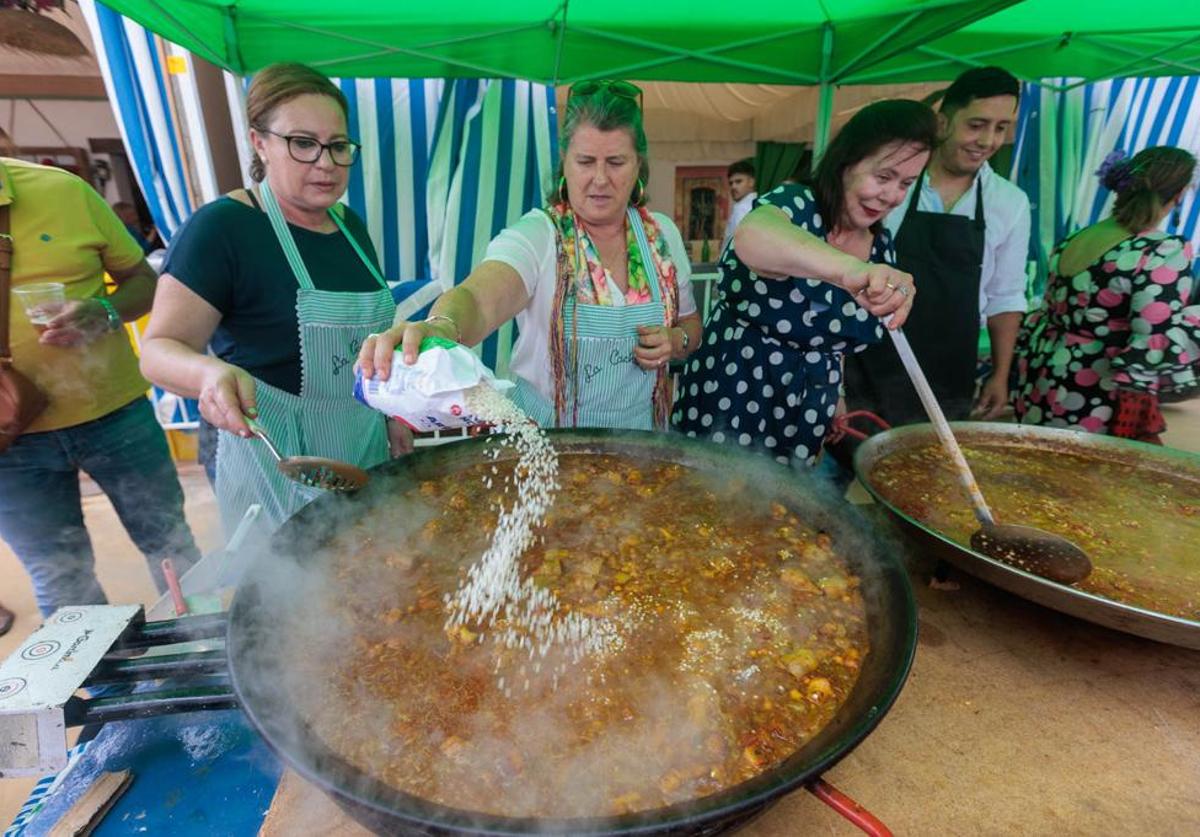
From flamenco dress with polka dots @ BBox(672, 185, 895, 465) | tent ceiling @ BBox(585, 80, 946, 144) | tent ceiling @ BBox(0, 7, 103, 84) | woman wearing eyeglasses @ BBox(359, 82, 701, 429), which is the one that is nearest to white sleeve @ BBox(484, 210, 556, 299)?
woman wearing eyeglasses @ BBox(359, 82, 701, 429)

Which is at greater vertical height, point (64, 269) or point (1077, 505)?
point (64, 269)

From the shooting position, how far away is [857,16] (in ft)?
12.0

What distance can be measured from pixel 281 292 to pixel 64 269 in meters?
0.92

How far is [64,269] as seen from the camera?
6.99ft

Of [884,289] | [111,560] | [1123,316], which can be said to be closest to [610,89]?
[884,289]

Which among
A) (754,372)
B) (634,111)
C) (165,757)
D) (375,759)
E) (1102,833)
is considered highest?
(634,111)

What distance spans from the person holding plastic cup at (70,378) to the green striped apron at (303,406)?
2.09 ft

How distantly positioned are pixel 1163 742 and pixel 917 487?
80 cm

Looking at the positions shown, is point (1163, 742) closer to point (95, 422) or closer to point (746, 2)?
point (95, 422)

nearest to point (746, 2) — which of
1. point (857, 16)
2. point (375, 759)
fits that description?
point (857, 16)

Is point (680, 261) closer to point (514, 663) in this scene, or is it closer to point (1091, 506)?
point (1091, 506)

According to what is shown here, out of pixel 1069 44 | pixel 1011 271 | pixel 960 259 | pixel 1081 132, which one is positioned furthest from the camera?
pixel 1081 132

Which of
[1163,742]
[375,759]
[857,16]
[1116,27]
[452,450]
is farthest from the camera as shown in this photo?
[1116,27]

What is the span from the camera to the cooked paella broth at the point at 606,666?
921mm
